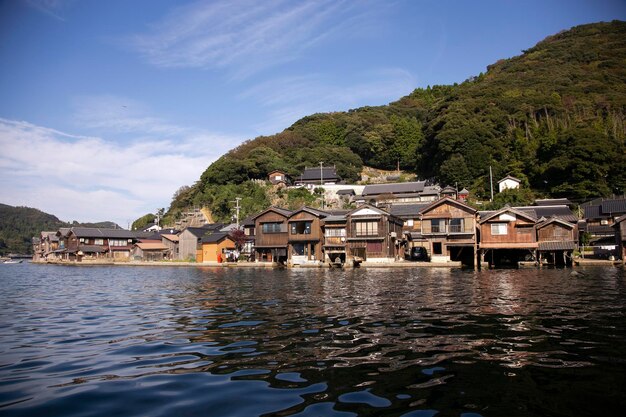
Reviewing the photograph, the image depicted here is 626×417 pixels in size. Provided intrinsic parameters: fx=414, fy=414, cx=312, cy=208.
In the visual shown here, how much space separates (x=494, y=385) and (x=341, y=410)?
105 inches

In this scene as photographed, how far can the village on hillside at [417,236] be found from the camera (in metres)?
42.9

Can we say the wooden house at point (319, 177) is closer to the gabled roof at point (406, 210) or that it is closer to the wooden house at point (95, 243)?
the gabled roof at point (406, 210)

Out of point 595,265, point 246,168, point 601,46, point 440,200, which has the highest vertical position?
point 601,46

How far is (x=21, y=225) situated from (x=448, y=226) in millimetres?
177147

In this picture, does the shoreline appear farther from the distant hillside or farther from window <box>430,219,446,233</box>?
the distant hillside

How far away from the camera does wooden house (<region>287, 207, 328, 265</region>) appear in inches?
2030

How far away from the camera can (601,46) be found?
104062 mm

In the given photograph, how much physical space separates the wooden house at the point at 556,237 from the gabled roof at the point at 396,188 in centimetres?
3058

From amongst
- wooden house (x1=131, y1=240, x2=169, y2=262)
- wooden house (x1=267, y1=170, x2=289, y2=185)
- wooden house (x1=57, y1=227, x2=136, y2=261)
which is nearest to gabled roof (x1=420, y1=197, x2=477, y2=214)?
wooden house (x1=267, y1=170, x2=289, y2=185)

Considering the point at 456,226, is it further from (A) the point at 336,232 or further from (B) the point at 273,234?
(B) the point at 273,234

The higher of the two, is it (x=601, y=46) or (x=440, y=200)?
(x=601, y=46)

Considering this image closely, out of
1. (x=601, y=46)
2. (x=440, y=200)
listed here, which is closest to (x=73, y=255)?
(x=440, y=200)

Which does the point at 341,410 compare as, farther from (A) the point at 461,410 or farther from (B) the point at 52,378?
Result: (B) the point at 52,378

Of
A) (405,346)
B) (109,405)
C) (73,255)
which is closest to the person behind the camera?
(109,405)
